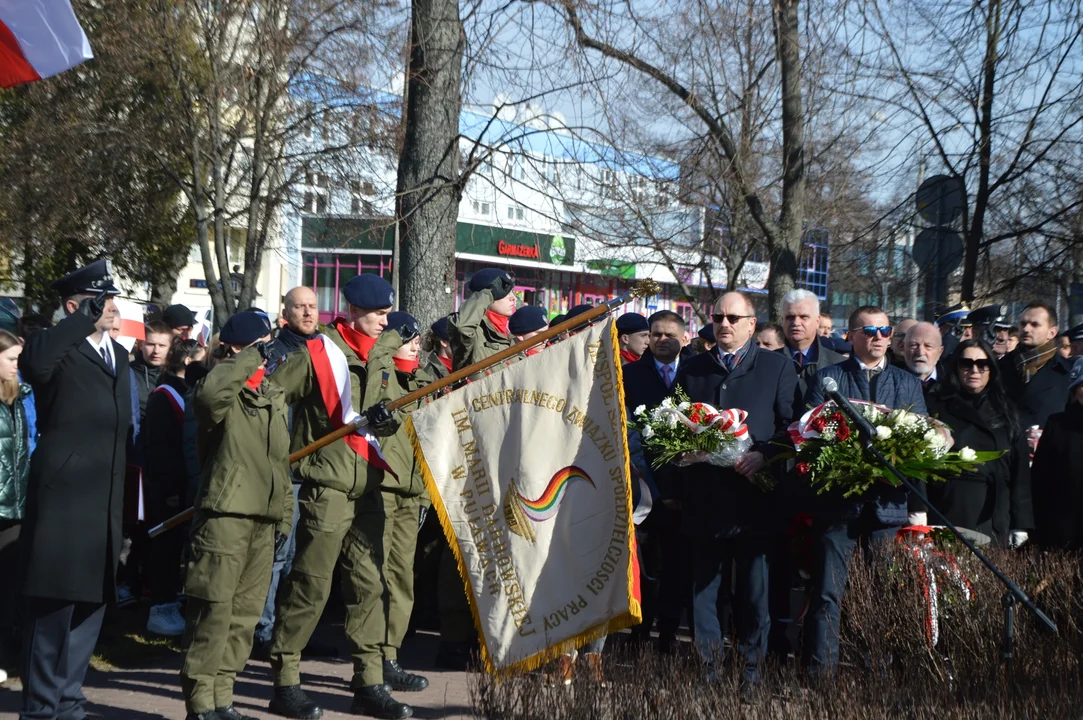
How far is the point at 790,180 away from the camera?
44.2 feet

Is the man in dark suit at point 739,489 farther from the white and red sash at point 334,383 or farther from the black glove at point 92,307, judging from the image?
the black glove at point 92,307

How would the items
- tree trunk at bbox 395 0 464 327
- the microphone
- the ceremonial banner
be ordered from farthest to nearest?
tree trunk at bbox 395 0 464 327 < the ceremonial banner < the microphone

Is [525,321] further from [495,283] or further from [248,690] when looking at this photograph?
[248,690]

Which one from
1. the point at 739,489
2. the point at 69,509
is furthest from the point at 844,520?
the point at 69,509

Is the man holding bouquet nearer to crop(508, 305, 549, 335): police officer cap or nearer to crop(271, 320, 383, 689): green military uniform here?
crop(508, 305, 549, 335): police officer cap

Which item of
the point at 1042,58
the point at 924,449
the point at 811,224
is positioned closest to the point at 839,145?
the point at 1042,58

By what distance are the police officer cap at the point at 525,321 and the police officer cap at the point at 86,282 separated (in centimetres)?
260

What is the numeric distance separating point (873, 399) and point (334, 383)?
304cm

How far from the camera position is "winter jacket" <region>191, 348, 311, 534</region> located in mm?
5684

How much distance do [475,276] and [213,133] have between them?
10.2 meters

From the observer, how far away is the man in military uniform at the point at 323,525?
6168mm

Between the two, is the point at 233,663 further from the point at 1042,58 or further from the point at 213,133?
the point at 213,133

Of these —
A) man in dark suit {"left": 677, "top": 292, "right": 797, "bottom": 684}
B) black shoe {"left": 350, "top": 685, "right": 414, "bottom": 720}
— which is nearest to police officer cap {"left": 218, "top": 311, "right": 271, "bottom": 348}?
black shoe {"left": 350, "top": 685, "right": 414, "bottom": 720}

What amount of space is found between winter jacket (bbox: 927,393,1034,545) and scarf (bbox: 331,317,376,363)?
138 inches
